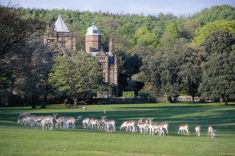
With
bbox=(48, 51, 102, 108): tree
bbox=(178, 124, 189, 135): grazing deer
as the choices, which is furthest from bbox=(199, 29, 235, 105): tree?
bbox=(178, 124, 189, 135): grazing deer

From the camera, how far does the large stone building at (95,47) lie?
117 metres

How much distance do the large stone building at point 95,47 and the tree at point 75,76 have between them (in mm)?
25669

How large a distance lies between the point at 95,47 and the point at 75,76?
150 feet

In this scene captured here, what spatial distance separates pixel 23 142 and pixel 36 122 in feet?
45.7

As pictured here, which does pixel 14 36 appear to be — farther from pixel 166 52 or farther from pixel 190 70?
pixel 166 52

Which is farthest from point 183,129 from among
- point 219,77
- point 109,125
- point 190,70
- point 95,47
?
point 95,47

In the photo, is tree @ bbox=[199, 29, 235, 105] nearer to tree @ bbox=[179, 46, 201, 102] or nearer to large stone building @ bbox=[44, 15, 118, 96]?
tree @ bbox=[179, 46, 201, 102]

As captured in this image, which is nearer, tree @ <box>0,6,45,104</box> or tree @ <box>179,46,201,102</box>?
tree @ <box>0,6,45,104</box>

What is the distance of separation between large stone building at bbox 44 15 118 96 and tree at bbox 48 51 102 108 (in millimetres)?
25669

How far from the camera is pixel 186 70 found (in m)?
97.5

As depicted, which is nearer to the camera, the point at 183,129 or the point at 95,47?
the point at 183,129

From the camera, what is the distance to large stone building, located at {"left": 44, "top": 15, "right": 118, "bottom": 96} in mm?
116894

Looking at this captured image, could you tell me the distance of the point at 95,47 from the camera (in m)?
130

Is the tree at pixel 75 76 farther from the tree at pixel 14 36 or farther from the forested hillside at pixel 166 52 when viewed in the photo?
the tree at pixel 14 36
